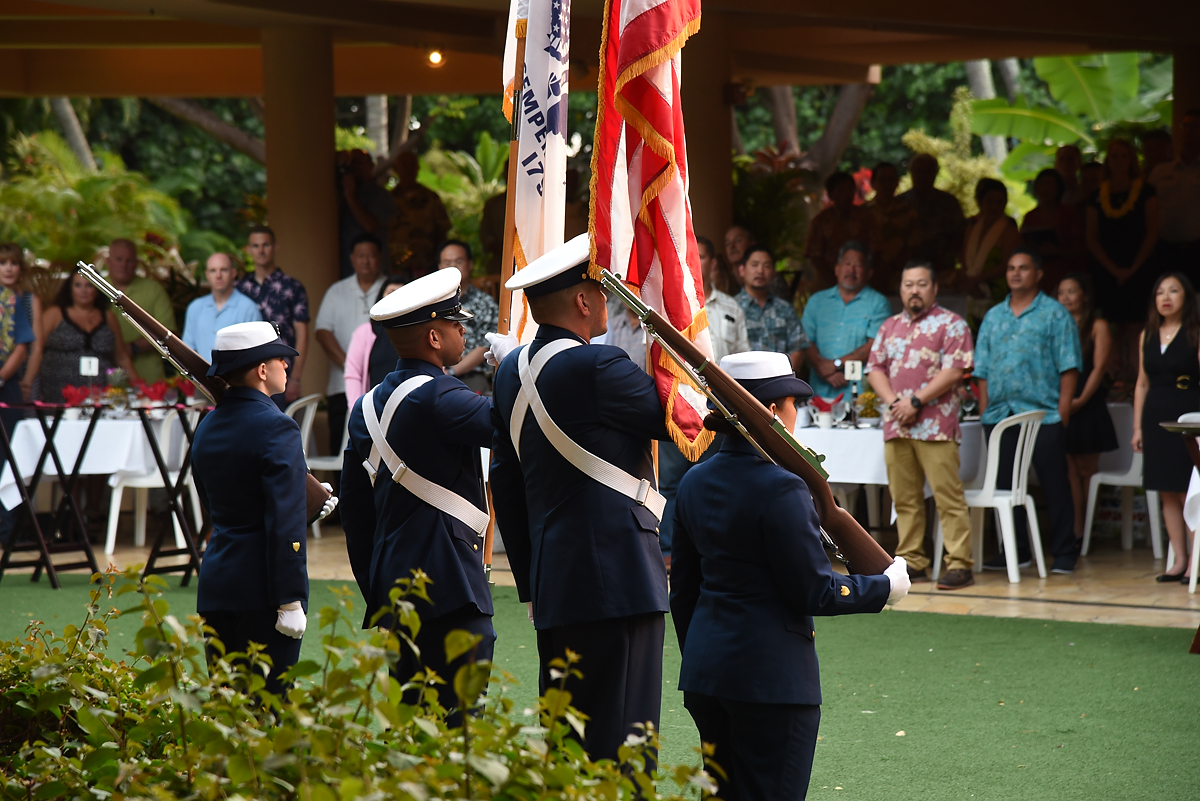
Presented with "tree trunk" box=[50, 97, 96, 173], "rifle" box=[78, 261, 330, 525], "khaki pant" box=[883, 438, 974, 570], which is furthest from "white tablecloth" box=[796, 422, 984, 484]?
"tree trunk" box=[50, 97, 96, 173]

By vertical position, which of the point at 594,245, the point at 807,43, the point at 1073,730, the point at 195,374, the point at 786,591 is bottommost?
the point at 1073,730

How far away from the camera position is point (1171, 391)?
25.0 feet

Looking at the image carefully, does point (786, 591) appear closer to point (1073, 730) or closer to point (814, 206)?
point (1073, 730)

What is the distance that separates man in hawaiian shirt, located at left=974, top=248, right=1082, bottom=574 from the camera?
7855 mm

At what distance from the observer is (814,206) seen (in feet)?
54.3

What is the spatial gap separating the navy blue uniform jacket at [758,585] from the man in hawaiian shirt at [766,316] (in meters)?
5.57

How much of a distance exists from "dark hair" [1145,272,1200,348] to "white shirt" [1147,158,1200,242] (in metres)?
2.38

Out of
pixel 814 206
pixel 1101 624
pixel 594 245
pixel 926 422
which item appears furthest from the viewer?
pixel 814 206

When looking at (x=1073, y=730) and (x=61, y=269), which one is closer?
(x=1073, y=730)

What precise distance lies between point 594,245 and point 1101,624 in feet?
13.8

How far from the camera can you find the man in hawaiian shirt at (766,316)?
8.70 m

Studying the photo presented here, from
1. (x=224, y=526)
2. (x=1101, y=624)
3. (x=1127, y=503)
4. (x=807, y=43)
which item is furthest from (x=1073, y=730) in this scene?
(x=807, y=43)

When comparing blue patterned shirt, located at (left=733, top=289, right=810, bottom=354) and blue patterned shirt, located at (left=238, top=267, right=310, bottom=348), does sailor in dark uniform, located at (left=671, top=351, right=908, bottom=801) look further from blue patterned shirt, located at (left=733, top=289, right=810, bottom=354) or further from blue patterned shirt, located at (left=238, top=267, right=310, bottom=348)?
blue patterned shirt, located at (left=238, top=267, right=310, bottom=348)

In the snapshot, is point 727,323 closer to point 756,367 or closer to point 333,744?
point 756,367
